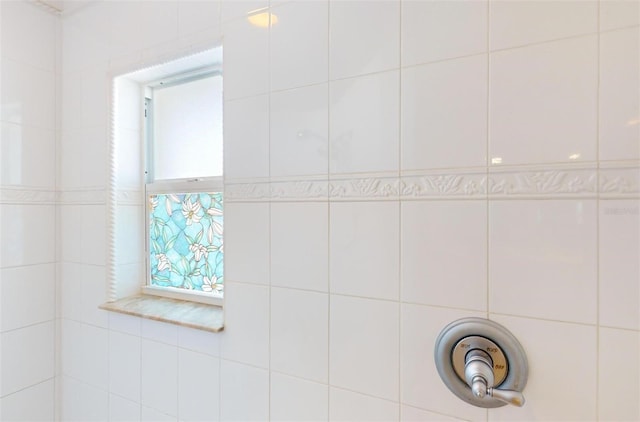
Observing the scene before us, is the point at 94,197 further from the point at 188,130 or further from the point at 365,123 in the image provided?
the point at 365,123

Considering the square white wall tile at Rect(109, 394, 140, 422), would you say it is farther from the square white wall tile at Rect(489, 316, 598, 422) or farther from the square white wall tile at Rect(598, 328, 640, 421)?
the square white wall tile at Rect(598, 328, 640, 421)

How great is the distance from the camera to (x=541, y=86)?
74 cm

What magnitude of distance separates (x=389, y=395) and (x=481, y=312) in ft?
1.16

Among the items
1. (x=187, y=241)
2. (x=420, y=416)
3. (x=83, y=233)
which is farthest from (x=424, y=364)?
(x=83, y=233)

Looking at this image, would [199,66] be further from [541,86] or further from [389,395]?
[389,395]

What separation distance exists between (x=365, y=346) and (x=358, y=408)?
0.19 meters

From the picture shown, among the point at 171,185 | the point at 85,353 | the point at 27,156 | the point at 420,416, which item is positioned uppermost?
the point at 27,156

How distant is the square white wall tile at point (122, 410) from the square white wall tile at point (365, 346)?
97 centimetres

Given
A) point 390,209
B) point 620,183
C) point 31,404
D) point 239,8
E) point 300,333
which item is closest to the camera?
point 620,183

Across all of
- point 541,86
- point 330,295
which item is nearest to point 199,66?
point 330,295

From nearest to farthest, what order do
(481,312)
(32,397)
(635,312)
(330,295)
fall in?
(635,312), (481,312), (330,295), (32,397)

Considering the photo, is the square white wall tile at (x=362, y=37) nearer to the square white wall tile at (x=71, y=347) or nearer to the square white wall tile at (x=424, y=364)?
the square white wall tile at (x=424, y=364)

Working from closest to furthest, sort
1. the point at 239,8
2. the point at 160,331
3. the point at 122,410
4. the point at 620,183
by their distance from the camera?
the point at 620,183 → the point at 239,8 → the point at 160,331 → the point at 122,410

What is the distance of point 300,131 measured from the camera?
1.01m
